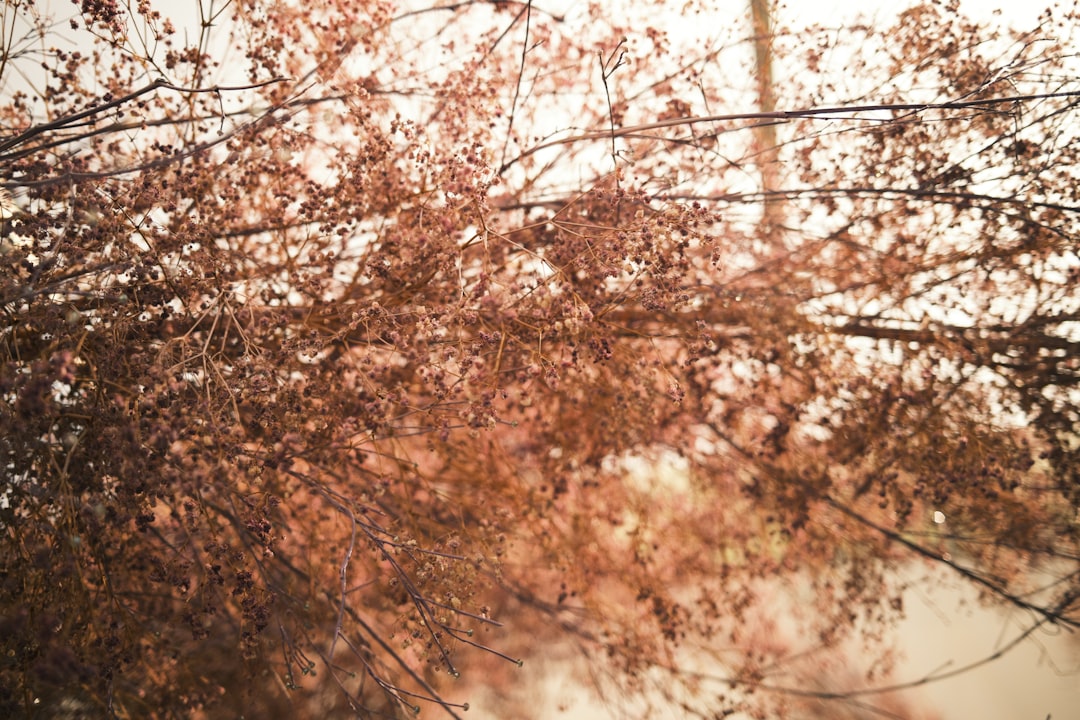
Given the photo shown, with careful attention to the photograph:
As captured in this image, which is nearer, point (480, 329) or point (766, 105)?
point (480, 329)

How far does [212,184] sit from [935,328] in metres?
1.79

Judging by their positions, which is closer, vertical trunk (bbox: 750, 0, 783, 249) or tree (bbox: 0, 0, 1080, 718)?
tree (bbox: 0, 0, 1080, 718)

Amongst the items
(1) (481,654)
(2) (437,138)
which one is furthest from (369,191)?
(1) (481,654)

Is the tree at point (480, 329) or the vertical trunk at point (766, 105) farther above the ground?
the vertical trunk at point (766, 105)

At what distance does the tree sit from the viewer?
41.9 inches

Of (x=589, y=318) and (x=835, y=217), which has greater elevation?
(x=835, y=217)

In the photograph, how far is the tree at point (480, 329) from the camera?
106 cm

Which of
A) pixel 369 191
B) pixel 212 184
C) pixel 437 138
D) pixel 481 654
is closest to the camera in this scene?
pixel 212 184

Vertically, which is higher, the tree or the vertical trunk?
the vertical trunk

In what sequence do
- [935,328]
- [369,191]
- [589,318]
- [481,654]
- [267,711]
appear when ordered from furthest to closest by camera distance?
1. [481,654]
2. [267,711]
3. [935,328]
4. [369,191]
5. [589,318]

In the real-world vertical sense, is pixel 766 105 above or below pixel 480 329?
above

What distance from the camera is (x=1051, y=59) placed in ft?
4.63

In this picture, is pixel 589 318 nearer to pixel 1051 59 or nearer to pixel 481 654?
pixel 1051 59

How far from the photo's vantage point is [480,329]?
1.36 meters
